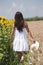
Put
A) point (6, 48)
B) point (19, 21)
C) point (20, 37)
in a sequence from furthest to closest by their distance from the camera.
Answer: point (20, 37), point (19, 21), point (6, 48)

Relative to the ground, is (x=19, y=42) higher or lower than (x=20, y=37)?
lower

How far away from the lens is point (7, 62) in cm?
696

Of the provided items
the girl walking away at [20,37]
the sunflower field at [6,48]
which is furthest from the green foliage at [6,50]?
the girl walking away at [20,37]

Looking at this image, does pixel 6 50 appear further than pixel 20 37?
No

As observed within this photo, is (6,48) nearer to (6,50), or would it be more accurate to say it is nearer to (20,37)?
(6,50)

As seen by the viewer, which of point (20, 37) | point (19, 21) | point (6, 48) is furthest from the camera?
point (20, 37)

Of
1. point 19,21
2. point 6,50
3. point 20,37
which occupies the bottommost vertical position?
point 6,50

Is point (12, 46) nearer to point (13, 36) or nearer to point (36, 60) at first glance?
point (13, 36)

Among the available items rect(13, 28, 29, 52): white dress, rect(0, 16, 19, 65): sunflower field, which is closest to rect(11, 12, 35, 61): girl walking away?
rect(13, 28, 29, 52): white dress

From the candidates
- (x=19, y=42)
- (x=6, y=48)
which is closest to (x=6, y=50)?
(x=6, y=48)

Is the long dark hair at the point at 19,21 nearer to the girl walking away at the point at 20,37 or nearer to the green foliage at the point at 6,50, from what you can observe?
the girl walking away at the point at 20,37

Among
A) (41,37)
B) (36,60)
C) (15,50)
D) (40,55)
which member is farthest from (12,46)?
(41,37)

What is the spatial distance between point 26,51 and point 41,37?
477cm

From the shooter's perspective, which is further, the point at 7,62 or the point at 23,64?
the point at 23,64
